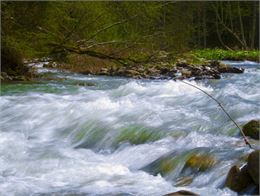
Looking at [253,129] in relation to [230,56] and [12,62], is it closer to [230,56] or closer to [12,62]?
[12,62]

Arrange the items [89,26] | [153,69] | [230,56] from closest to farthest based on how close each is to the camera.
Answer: [89,26] → [153,69] → [230,56]

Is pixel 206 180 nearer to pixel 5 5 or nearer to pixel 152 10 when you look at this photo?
pixel 152 10

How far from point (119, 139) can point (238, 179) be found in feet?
7.89

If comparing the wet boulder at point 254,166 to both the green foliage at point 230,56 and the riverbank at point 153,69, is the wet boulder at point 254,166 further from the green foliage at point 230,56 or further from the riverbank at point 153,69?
the green foliage at point 230,56

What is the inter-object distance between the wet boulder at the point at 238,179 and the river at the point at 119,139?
77 mm

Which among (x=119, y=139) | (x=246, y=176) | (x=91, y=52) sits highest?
(x=91, y=52)

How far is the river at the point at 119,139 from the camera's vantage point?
17.1 ft

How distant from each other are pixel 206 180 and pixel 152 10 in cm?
672

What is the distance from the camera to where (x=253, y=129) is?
6082 mm

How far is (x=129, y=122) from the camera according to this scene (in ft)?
24.5

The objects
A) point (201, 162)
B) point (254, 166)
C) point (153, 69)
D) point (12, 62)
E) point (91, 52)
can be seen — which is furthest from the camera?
point (153, 69)

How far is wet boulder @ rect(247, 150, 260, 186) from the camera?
4508 millimetres

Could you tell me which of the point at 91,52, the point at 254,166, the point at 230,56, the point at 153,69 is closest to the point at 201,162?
the point at 254,166

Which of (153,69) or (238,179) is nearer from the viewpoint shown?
(238,179)
